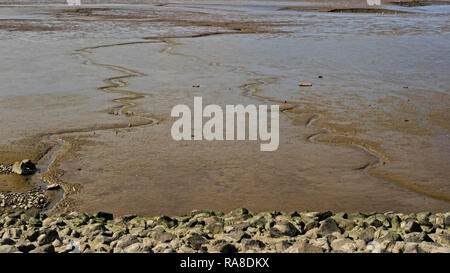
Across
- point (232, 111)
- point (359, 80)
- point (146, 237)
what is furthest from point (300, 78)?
point (146, 237)

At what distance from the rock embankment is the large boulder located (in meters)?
1.22

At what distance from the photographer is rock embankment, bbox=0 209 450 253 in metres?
4.33

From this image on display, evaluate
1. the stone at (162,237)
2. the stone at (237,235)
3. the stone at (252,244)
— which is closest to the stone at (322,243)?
the stone at (252,244)

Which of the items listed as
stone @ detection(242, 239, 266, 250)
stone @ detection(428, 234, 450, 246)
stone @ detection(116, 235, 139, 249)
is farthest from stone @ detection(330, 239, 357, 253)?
stone @ detection(116, 235, 139, 249)

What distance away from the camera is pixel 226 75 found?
12.5 meters

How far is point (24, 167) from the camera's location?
256 inches

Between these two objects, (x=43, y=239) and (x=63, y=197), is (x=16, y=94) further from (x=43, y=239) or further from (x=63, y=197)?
(x=43, y=239)

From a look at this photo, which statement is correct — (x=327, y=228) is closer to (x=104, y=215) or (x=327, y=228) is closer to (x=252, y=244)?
(x=252, y=244)

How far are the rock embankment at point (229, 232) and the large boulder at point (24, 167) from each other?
47.9 inches

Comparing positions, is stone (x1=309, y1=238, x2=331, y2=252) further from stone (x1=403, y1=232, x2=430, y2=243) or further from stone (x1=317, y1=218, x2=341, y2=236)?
stone (x1=403, y1=232, x2=430, y2=243)

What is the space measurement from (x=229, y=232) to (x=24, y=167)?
2.98 metres

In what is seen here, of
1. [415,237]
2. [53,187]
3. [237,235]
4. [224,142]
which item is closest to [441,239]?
[415,237]

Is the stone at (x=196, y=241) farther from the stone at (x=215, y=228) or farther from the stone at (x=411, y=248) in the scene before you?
the stone at (x=411, y=248)

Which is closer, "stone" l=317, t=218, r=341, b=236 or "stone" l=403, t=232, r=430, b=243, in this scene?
"stone" l=403, t=232, r=430, b=243
